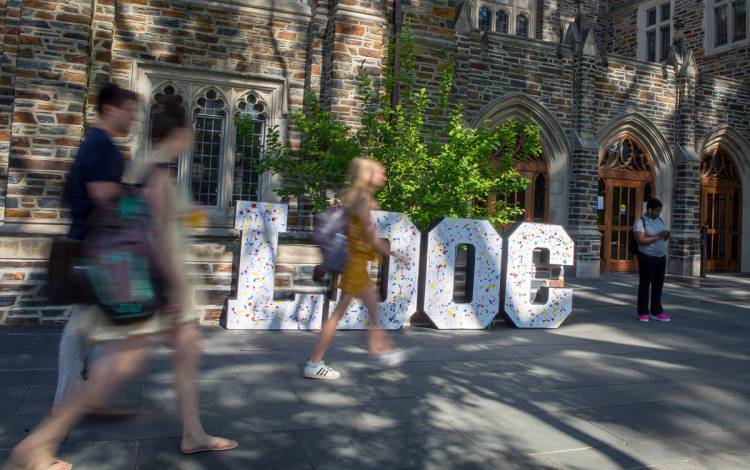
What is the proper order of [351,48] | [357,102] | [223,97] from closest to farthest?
[351,48] < [357,102] < [223,97]

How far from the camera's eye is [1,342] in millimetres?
5148

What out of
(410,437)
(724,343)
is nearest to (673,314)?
(724,343)

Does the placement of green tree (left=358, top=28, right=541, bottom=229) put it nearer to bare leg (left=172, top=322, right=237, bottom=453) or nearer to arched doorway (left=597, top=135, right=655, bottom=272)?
bare leg (left=172, top=322, right=237, bottom=453)

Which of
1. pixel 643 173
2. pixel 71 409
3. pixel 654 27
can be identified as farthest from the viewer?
pixel 654 27

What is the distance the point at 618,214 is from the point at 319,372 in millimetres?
13327

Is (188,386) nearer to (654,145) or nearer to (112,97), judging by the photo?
(112,97)

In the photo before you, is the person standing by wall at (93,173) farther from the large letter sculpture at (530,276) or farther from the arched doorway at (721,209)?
the arched doorway at (721,209)

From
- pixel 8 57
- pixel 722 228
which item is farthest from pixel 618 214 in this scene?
pixel 8 57

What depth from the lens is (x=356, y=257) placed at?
424 centimetres

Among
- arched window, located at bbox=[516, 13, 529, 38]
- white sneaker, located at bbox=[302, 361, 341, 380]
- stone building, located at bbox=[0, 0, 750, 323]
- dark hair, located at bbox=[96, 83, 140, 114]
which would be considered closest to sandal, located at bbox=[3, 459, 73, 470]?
stone building, located at bbox=[0, 0, 750, 323]

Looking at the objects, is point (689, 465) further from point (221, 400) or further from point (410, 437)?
point (221, 400)

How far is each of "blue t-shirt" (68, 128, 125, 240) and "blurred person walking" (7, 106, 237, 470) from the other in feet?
0.43

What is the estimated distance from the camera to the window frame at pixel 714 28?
55.1ft

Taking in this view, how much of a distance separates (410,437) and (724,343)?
4926 mm
